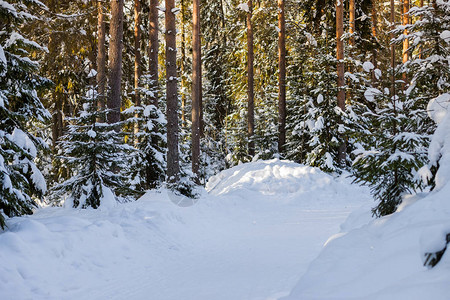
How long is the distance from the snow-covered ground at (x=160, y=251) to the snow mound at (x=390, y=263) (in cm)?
85

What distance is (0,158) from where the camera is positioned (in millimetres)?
4957

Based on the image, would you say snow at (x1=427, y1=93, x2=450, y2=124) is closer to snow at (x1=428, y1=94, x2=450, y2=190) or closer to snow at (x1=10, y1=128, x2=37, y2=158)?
snow at (x1=428, y1=94, x2=450, y2=190)

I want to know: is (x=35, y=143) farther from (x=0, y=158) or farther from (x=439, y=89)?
(x=439, y=89)

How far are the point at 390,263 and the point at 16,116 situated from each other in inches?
251

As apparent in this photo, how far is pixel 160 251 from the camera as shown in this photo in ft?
20.8

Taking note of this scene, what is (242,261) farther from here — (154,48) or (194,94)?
(194,94)

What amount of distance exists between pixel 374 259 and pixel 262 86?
23463 mm

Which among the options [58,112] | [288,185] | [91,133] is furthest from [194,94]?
[91,133]

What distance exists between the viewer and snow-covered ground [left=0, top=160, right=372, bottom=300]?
14.3 ft

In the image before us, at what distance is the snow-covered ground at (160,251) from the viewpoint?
436cm

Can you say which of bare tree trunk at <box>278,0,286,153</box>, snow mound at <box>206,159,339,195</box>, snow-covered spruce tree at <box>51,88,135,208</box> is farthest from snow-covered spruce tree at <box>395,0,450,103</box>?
bare tree trunk at <box>278,0,286,153</box>

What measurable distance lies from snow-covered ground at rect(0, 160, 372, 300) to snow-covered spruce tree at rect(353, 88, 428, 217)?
169cm

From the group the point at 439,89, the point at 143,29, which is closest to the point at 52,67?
the point at 143,29

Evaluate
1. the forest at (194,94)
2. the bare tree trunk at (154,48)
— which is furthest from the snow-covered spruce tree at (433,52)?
the bare tree trunk at (154,48)
